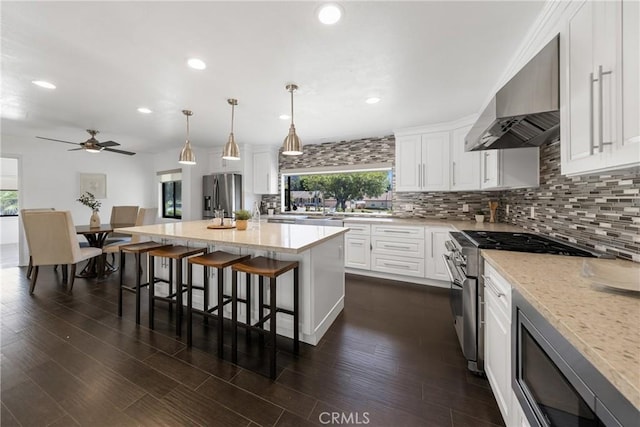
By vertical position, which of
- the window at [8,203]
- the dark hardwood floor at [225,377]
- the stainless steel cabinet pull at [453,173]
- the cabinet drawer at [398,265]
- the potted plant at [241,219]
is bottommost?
the dark hardwood floor at [225,377]

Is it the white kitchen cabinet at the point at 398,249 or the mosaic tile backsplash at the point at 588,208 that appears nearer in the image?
the mosaic tile backsplash at the point at 588,208

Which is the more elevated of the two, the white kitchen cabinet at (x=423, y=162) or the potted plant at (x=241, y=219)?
the white kitchen cabinet at (x=423, y=162)

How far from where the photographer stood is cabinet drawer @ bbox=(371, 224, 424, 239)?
11.3 ft

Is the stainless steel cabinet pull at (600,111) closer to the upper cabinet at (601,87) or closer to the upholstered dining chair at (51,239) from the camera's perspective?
the upper cabinet at (601,87)

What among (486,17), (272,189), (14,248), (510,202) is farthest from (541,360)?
(14,248)

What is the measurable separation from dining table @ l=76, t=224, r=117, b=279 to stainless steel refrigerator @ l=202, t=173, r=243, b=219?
1806 millimetres

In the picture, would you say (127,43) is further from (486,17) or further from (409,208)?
(409,208)

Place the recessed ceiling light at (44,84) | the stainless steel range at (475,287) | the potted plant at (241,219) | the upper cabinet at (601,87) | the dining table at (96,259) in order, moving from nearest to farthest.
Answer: the upper cabinet at (601,87) → the stainless steel range at (475,287) → the recessed ceiling light at (44,84) → the potted plant at (241,219) → the dining table at (96,259)

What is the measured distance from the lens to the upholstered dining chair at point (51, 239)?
3168 millimetres

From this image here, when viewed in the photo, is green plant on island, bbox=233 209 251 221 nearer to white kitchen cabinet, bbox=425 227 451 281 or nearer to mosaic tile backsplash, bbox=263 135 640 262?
white kitchen cabinet, bbox=425 227 451 281

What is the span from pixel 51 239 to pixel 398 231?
190 inches

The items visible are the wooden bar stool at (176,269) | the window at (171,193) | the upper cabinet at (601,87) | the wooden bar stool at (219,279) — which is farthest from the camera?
the window at (171,193)

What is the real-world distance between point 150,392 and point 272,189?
404 cm

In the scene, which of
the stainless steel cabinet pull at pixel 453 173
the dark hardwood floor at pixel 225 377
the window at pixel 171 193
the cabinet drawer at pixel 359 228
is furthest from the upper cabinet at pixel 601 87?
the window at pixel 171 193
